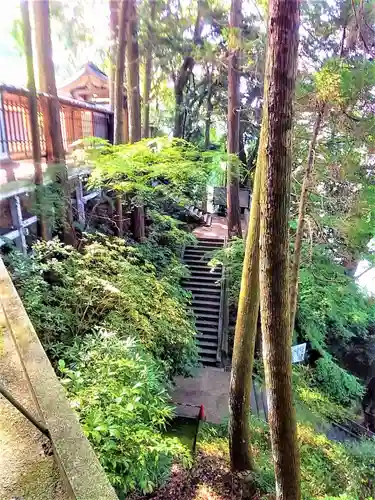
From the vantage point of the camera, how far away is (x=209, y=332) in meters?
11.6

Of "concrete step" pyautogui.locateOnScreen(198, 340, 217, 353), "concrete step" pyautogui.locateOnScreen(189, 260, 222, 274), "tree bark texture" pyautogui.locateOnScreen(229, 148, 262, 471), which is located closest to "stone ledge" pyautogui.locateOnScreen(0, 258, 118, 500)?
"tree bark texture" pyautogui.locateOnScreen(229, 148, 262, 471)

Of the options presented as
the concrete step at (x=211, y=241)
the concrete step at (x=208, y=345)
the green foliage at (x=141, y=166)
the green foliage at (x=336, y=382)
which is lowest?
the green foliage at (x=336, y=382)

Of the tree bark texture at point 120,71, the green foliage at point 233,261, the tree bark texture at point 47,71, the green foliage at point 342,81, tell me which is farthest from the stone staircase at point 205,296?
the green foliage at point 342,81

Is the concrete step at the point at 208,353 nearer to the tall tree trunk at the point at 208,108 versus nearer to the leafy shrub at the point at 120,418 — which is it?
the leafy shrub at the point at 120,418

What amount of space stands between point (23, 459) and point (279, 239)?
2.58 meters

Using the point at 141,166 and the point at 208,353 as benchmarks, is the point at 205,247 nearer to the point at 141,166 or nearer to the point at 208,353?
the point at 208,353

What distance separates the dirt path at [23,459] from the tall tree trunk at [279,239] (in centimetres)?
230

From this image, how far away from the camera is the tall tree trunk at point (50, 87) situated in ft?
22.9

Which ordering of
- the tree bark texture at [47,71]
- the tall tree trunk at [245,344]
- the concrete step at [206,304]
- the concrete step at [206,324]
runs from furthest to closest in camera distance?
the concrete step at [206,304] → the concrete step at [206,324] → the tree bark texture at [47,71] → the tall tree trunk at [245,344]

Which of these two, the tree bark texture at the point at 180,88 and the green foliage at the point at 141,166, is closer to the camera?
the green foliage at the point at 141,166

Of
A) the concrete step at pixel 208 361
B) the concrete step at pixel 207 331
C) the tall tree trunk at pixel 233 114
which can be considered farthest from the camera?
the concrete step at pixel 207 331

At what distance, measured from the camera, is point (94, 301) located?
6.07 m

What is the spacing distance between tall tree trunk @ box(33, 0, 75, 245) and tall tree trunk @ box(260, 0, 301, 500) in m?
4.96

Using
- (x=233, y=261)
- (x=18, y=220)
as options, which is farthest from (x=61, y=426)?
(x=233, y=261)
